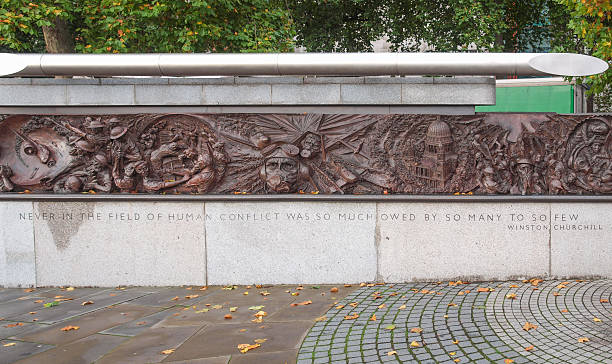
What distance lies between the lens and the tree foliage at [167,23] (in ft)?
47.5

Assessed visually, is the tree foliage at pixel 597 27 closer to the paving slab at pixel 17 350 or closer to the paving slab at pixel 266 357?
the paving slab at pixel 266 357

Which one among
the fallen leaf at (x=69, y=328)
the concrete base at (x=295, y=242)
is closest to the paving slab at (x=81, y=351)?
the fallen leaf at (x=69, y=328)

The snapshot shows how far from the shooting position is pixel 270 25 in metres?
16.2

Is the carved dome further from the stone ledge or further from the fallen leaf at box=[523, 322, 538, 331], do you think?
the fallen leaf at box=[523, 322, 538, 331]

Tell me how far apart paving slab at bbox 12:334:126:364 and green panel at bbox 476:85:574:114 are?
717 inches

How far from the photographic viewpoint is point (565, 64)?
26.9 feet

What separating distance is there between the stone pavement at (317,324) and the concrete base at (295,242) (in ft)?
1.11

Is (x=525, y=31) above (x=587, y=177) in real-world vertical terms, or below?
above

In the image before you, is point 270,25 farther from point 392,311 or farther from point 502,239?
point 392,311

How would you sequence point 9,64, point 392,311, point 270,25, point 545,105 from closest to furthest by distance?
point 392,311, point 9,64, point 270,25, point 545,105

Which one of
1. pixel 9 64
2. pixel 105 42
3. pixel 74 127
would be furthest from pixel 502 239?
pixel 105 42

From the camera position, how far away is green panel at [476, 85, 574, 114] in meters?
20.8

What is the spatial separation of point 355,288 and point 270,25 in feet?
34.9

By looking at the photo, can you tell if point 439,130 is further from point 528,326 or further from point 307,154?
point 528,326
